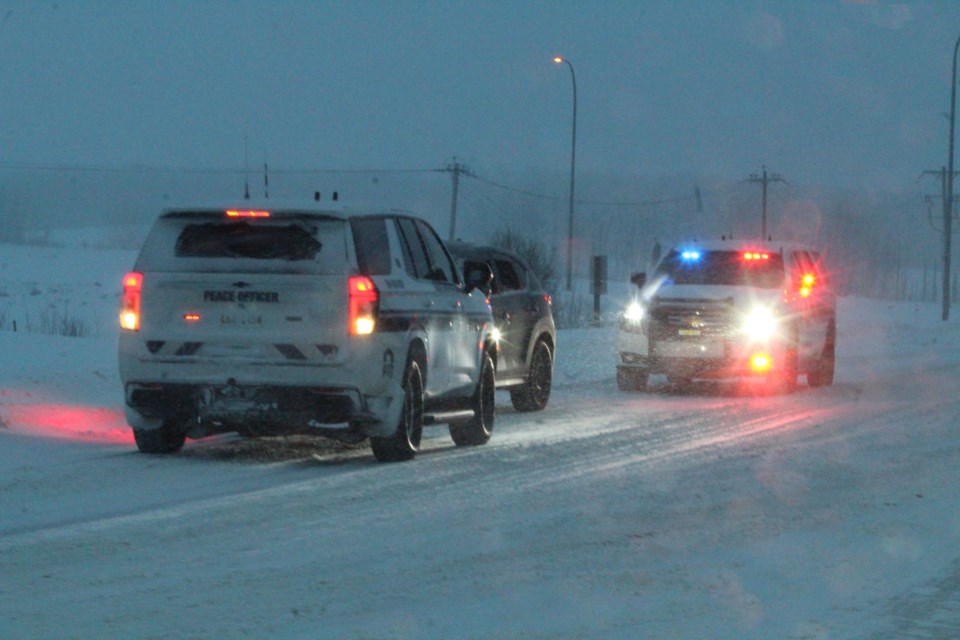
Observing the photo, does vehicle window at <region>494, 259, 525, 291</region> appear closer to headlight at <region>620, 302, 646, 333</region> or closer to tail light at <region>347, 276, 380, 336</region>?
headlight at <region>620, 302, 646, 333</region>

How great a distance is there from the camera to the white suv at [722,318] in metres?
19.5

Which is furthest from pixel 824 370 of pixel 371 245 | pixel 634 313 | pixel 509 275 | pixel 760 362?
pixel 371 245

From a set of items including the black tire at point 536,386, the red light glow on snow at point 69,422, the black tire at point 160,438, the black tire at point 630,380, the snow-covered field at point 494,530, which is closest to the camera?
the snow-covered field at point 494,530

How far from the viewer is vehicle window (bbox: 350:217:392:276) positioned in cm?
1118

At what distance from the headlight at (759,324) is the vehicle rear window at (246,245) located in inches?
375

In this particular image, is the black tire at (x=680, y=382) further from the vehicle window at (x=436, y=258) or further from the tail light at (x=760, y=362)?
the vehicle window at (x=436, y=258)

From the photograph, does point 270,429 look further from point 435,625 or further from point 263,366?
point 435,625

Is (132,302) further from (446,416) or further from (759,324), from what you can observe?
(759,324)

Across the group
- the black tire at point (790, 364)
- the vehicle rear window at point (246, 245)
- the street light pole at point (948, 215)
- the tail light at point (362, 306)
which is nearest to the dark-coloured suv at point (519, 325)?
the black tire at point (790, 364)

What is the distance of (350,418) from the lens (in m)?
11.0

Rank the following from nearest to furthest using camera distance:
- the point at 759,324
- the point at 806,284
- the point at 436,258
Answer: the point at 436,258 → the point at 759,324 → the point at 806,284

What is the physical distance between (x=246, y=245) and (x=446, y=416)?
2418mm

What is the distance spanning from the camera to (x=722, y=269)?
20.7 metres

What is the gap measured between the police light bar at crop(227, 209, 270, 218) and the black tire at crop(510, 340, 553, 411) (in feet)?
20.1
